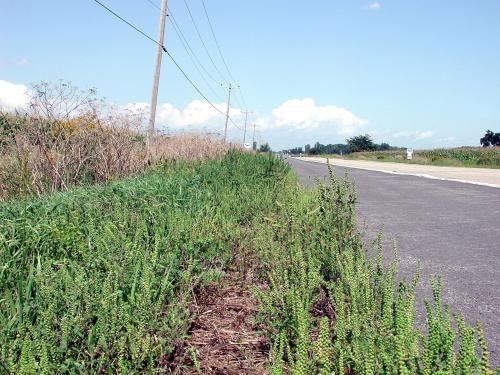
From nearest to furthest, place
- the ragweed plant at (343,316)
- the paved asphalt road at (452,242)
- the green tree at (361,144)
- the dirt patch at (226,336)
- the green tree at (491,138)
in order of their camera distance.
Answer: the ragweed plant at (343,316)
the dirt patch at (226,336)
the paved asphalt road at (452,242)
the green tree at (491,138)
the green tree at (361,144)

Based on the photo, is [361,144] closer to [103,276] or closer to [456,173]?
[456,173]

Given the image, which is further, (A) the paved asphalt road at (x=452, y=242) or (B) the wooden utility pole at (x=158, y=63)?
(B) the wooden utility pole at (x=158, y=63)

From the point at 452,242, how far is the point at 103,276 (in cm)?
441

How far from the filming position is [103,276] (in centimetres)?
293

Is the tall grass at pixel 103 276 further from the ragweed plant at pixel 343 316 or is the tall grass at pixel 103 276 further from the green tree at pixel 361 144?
the green tree at pixel 361 144

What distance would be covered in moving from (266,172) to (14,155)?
5.28 metres

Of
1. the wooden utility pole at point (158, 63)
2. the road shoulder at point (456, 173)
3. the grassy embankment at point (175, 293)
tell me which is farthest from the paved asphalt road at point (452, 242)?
the wooden utility pole at point (158, 63)

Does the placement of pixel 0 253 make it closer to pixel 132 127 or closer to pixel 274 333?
pixel 274 333

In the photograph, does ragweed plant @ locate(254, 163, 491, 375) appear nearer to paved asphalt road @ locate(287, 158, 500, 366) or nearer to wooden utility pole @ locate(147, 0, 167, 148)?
paved asphalt road @ locate(287, 158, 500, 366)

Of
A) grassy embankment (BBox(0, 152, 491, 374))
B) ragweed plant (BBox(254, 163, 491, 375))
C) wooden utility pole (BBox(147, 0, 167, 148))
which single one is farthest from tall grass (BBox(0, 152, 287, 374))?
wooden utility pole (BBox(147, 0, 167, 148))

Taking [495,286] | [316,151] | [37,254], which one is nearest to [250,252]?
[37,254]

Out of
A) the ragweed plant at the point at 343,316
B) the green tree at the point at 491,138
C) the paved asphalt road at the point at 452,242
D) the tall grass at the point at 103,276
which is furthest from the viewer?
the green tree at the point at 491,138

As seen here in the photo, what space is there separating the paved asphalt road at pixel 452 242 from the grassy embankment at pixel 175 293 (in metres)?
0.41

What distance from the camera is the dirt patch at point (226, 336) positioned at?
7.94ft
